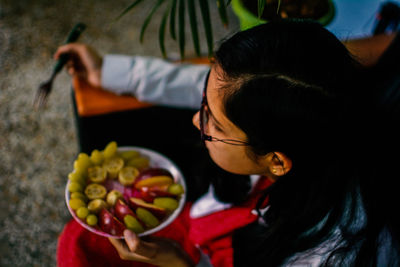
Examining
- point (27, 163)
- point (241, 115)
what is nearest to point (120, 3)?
point (27, 163)

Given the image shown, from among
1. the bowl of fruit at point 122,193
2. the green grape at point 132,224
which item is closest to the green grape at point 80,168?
the bowl of fruit at point 122,193

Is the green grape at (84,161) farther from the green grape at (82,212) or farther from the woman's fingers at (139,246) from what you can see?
the woman's fingers at (139,246)

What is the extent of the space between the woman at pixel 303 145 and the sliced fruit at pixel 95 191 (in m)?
0.17

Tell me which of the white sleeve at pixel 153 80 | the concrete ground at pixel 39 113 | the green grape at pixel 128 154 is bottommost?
the concrete ground at pixel 39 113

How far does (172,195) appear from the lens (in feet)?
3.43

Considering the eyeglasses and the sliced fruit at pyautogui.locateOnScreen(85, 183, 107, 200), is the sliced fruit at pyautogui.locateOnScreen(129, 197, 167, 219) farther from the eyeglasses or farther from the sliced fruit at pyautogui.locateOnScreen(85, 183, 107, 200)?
the eyeglasses

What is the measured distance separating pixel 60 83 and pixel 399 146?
1.85 metres

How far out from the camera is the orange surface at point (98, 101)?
45.2 inches

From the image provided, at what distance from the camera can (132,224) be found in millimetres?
927

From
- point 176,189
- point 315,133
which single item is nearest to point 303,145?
point 315,133

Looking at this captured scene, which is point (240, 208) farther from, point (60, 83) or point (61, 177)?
point (60, 83)

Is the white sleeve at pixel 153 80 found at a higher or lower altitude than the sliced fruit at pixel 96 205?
higher

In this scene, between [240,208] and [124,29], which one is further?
[124,29]

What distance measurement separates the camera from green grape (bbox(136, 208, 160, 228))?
966 mm
